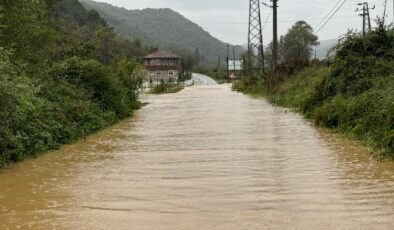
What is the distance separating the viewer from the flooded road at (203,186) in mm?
7277

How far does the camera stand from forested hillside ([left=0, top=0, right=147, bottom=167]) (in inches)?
488

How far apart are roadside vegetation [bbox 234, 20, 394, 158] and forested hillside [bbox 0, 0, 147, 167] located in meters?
7.96

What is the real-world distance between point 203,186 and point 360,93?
12165mm

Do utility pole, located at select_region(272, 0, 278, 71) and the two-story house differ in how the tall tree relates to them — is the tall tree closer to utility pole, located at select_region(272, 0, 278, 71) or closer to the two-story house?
the two-story house

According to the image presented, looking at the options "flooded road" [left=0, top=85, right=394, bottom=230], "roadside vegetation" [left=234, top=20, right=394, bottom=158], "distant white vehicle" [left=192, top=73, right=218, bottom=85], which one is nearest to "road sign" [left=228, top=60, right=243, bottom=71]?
"distant white vehicle" [left=192, top=73, right=218, bottom=85]

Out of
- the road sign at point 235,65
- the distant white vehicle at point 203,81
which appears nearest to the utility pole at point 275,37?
the distant white vehicle at point 203,81

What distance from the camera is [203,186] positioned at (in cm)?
936

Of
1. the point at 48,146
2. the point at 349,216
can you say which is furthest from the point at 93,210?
the point at 48,146

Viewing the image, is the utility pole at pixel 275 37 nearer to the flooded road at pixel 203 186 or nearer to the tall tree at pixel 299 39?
the flooded road at pixel 203 186

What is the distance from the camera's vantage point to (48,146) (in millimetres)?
14258

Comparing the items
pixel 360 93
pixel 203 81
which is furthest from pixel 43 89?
pixel 203 81

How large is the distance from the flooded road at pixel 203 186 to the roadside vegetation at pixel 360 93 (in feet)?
2.68

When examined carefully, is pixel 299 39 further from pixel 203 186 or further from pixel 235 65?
pixel 203 186

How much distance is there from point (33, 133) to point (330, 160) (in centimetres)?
723
